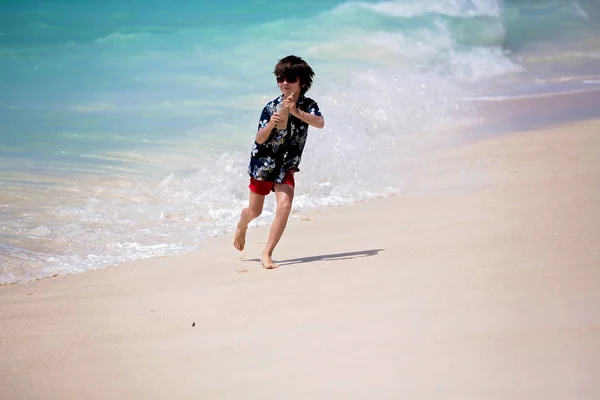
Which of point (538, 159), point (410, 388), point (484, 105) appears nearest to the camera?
point (410, 388)

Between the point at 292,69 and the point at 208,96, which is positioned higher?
the point at 292,69

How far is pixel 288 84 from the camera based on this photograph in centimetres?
466

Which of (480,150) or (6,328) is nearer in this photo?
(6,328)

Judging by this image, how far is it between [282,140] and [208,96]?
9.83m

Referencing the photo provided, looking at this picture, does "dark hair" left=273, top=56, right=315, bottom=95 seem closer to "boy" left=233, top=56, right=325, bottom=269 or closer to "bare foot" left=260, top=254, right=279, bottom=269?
"boy" left=233, top=56, right=325, bottom=269

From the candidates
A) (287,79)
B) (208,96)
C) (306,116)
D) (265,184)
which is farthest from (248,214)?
(208,96)

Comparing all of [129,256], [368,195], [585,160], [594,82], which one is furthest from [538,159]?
[594,82]

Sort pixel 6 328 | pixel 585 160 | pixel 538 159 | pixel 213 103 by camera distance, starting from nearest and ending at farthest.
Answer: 1. pixel 6 328
2. pixel 585 160
3. pixel 538 159
4. pixel 213 103

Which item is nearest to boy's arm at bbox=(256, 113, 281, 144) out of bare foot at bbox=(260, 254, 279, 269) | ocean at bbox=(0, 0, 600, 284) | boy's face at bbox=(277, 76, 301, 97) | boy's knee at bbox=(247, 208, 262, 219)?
boy's face at bbox=(277, 76, 301, 97)

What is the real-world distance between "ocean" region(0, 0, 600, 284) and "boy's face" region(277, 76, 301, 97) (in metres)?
1.35

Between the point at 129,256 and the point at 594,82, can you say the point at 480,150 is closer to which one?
the point at 129,256

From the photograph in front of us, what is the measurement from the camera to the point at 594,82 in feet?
44.4

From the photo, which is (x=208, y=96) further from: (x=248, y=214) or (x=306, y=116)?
(x=306, y=116)

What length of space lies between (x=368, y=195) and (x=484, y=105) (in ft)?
18.6
